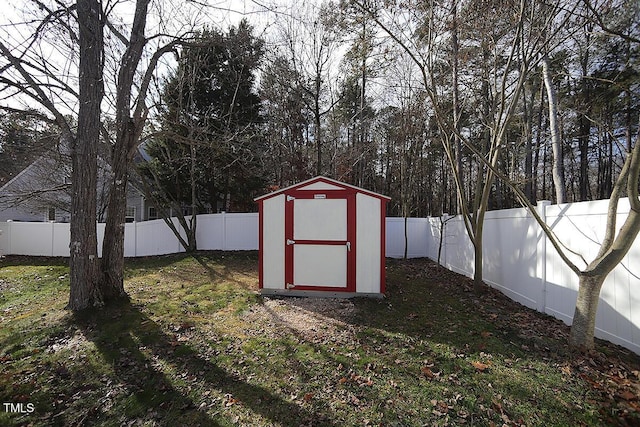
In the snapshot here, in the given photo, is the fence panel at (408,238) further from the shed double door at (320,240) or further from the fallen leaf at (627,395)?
the fallen leaf at (627,395)

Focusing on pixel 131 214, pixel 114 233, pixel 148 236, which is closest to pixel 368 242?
pixel 114 233

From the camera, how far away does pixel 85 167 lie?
191 inches

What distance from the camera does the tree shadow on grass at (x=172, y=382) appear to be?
8.39 feet

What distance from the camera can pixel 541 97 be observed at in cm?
1120

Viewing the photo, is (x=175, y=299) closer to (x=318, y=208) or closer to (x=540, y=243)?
(x=318, y=208)

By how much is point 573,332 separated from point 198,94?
43.6ft

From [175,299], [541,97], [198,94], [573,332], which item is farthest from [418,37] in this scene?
[198,94]

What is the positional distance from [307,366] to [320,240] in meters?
2.74

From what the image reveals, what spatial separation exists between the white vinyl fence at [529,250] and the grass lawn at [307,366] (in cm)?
29

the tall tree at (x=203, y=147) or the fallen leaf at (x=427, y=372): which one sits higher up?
the tall tree at (x=203, y=147)

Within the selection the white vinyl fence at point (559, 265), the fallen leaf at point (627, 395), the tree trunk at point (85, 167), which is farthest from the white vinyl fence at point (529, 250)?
the tree trunk at point (85, 167)

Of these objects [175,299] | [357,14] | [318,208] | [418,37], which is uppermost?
[357,14]

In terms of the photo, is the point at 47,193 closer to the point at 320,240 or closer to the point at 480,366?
the point at 320,240

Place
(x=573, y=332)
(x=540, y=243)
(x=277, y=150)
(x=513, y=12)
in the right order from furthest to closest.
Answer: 1. (x=277, y=150)
2. (x=513, y=12)
3. (x=540, y=243)
4. (x=573, y=332)
